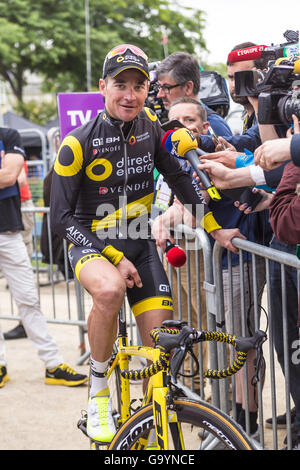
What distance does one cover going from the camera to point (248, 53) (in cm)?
364

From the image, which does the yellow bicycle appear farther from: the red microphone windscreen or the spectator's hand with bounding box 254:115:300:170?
the spectator's hand with bounding box 254:115:300:170

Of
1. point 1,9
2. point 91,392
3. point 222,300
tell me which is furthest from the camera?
point 1,9

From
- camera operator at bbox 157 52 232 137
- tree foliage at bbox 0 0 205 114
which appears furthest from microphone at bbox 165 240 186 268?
tree foliage at bbox 0 0 205 114

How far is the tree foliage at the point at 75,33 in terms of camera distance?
25641 millimetres

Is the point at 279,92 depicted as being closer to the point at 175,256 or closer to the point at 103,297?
the point at 175,256

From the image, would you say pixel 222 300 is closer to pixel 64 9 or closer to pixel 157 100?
pixel 157 100

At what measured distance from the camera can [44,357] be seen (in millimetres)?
5789

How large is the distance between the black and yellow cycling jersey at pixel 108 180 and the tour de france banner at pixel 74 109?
2.03 m

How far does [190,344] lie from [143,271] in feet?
3.00

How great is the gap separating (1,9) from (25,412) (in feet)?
76.2

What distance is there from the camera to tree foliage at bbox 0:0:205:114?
25.6 m

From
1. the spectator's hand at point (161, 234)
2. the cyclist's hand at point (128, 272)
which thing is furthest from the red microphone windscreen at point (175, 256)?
the spectator's hand at point (161, 234)

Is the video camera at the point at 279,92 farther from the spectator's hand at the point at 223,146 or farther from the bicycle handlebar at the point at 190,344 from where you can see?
the bicycle handlebar at the point at 190,344
